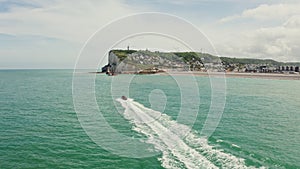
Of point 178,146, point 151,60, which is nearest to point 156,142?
point 178,146

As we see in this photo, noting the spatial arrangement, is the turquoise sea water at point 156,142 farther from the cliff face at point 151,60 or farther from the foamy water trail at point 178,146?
the cliff face at point 151,60

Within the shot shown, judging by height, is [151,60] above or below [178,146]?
above

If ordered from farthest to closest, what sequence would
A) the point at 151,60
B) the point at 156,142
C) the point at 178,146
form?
the point at 151,60 → the point at 156,142 → the point at 178,146

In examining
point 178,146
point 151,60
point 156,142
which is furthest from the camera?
point 151,60

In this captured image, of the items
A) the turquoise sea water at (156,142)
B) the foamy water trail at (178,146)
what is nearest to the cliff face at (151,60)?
the turquoise sea water at (156,142)

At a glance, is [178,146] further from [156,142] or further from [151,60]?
[151,60]

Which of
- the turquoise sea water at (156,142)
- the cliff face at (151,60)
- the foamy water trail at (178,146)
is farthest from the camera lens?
the cliff face at (151,60)

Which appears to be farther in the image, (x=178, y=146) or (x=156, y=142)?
(x=156, y=142)

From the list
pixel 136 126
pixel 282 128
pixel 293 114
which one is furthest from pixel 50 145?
pixel 293 114

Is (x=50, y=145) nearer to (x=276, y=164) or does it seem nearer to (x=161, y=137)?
(x=161, y=137)
